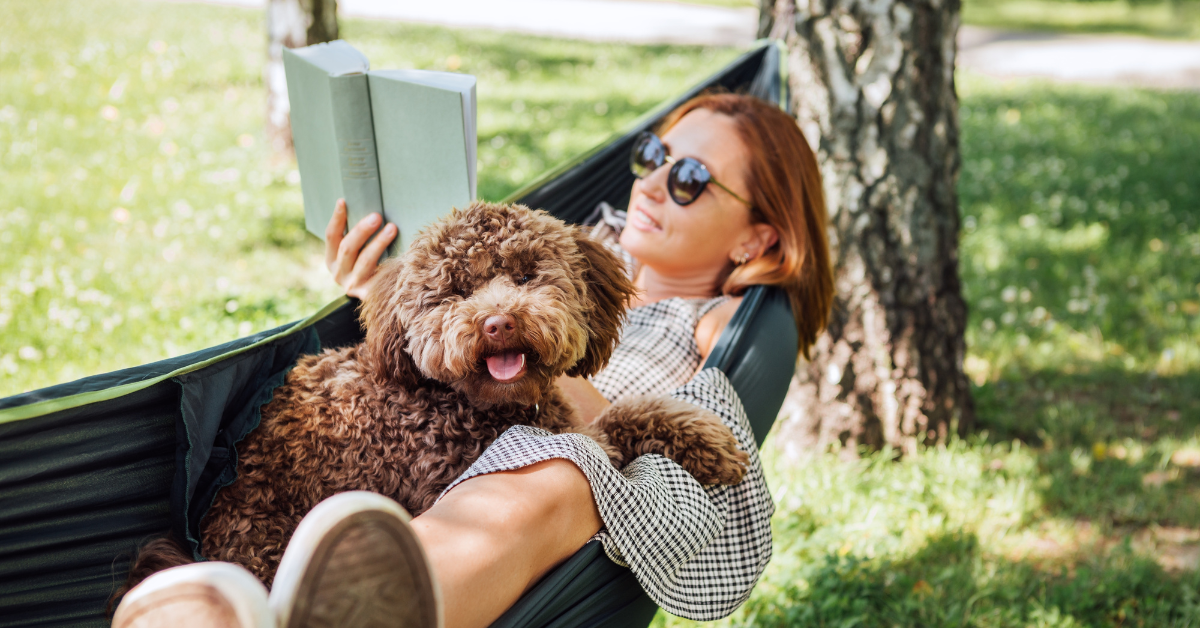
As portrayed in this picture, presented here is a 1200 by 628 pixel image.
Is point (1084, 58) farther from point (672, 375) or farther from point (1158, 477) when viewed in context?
point (672, 375)

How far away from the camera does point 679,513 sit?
1777 mm

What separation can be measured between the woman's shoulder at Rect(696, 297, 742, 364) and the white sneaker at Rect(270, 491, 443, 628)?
1.47 meters

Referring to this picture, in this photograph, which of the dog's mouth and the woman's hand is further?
the woman's hand

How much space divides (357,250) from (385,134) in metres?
0.30

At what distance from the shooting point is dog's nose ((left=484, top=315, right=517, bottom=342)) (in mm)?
1590

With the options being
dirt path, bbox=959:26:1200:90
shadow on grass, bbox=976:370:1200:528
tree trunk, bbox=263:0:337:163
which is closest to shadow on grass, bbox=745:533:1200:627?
shadow on grass, bbox=976:370:1200:528

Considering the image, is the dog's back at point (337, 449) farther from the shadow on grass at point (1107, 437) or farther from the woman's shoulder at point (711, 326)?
the shadow on grass at point (1107, 437)

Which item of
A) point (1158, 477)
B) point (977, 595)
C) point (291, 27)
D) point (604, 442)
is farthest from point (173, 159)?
point (1158, 477)

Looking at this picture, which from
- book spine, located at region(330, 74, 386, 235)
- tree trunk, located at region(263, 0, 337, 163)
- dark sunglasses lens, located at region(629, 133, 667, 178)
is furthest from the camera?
tree trunk, located at region(263, 0, 337, 163)

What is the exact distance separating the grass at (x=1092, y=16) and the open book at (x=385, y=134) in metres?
18.4

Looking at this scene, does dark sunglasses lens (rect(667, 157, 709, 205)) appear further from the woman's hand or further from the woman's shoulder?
the woman's hand

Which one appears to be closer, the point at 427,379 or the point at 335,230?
the point at 427,379

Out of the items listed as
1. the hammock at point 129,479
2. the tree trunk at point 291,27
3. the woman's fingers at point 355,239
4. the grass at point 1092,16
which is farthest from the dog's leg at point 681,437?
the grass at point 1092,16

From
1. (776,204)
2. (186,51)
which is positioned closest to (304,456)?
(776,204)
